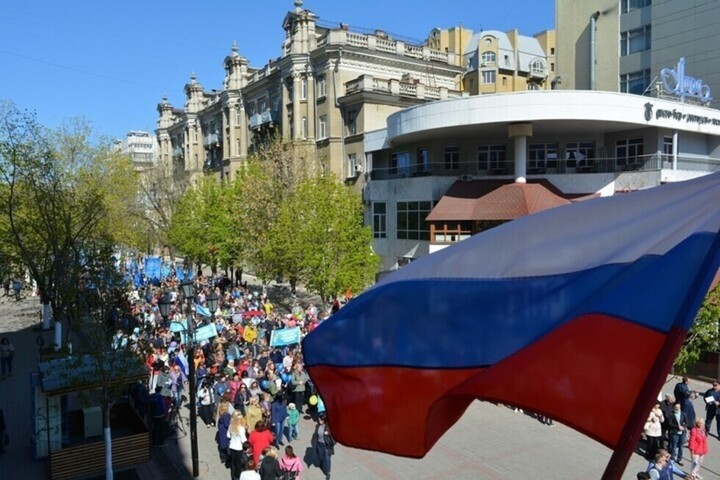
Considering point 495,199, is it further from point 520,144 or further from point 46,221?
point 46,221

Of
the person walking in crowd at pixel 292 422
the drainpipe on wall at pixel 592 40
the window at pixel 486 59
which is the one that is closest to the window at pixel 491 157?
the drainpipe on wall at pixel 592 40

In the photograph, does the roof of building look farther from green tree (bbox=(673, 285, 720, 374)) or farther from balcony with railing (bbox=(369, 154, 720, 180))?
green tree (bbox=(673, 285, 720, 374))

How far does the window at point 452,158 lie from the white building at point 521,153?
0.07 metres

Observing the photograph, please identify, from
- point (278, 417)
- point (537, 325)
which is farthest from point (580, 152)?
point (537, 325)

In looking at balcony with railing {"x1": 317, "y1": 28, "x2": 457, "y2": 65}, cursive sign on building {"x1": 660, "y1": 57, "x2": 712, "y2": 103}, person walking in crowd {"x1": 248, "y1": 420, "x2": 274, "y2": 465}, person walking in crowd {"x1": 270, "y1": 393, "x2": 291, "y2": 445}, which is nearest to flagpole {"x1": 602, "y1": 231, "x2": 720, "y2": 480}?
person walking in crowd {"x1": 248, "y1": 420, "x2": 274, "y2": 465}

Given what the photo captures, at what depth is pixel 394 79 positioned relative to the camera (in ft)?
151

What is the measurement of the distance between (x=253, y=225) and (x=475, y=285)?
33433 millimetres

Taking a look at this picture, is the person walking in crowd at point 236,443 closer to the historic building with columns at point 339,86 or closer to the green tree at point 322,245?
the green tree at point 322,245

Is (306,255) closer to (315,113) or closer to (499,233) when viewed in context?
(315,113)

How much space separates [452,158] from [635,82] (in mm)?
18967

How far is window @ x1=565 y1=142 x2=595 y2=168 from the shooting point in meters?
37.3

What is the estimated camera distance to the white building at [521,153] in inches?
1284

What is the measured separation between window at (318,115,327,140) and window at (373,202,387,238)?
9.56 metres

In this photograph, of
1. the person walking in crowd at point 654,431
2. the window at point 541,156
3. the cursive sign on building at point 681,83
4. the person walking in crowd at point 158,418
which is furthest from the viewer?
the window at point 541,156
